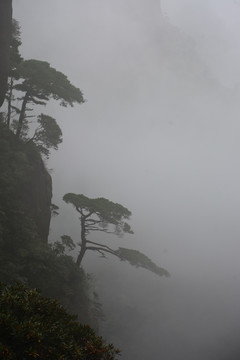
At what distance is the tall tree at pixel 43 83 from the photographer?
18250 millimetres

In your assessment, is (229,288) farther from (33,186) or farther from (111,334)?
(33,186)

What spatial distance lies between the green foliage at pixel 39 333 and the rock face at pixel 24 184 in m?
11.1

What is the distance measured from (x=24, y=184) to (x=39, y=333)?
15246mm

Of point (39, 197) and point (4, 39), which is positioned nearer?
point (4, 39)

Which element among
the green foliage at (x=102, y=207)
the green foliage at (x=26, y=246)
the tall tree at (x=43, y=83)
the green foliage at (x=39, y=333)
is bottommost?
the green foliage at (x=39, y=333)

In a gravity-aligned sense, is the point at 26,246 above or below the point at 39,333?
above

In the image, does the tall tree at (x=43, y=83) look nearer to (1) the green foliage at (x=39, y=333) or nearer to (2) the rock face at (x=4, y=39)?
(2) the rock face at (x=4, y=39)

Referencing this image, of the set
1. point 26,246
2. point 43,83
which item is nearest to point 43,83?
point 43,83

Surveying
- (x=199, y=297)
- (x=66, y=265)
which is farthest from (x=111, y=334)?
(x=66, y=265)

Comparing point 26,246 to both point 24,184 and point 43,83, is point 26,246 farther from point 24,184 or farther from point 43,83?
point 43,83

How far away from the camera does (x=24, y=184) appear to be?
18391 mm

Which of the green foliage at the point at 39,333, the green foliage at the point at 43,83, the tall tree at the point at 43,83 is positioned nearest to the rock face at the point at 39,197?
the tall tree at the point at 43,83

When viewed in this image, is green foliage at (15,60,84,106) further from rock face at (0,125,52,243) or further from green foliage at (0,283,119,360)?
green foliage at (0,283,119,360)

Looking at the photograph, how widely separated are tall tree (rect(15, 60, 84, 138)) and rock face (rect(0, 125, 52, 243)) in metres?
2.23
